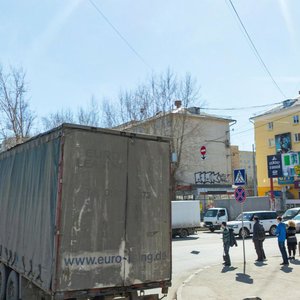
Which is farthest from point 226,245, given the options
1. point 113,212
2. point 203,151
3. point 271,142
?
point 271,142

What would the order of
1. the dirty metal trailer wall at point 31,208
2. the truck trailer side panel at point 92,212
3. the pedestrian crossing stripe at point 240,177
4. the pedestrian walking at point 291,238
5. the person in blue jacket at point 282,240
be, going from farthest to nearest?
the pedestrian walking at point 291,238, the pedestrian crossing stripe at point 240,177, the person in blue jacket at point 282,240, the dirty metal trailer wall at point 31,208, the truck trailer side panel at point 92,212

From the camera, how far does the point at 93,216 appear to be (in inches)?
272

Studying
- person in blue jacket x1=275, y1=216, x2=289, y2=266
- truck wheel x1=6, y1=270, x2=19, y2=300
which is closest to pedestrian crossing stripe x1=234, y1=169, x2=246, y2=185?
person in blue jacket x1=275, y1=216, x2=289, y2=266

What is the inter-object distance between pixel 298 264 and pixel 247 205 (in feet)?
78.9

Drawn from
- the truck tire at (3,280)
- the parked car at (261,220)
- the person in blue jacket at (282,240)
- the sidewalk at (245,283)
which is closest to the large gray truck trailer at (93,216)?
the truck tire at (3,280)

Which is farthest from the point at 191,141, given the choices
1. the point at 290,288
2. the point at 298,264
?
the point at 290,288

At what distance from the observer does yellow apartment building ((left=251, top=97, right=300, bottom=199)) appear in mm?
52500

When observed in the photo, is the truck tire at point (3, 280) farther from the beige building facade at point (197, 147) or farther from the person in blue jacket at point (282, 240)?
the beige building facade at point (197, 147)

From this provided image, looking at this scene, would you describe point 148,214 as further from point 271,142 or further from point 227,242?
point 271,142

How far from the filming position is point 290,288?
34.0 feet

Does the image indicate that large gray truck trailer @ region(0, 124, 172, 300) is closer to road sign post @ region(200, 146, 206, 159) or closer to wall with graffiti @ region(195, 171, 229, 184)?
road sign post @ region(200, 146, 206, 159)

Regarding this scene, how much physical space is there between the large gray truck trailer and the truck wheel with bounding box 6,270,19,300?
4.0 inches

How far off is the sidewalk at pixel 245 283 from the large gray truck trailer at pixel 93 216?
113 inches

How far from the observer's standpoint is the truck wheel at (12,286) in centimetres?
849
